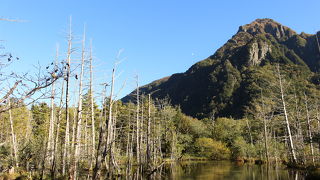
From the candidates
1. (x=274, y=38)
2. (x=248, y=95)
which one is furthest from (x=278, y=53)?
(x=248, y=95)

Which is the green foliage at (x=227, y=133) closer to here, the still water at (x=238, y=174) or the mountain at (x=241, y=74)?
the still water at (x=238, y=174)

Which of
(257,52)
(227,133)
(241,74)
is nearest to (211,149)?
(227,133)

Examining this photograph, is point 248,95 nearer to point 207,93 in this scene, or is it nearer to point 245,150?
point 207,93

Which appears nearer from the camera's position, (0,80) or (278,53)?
(0,80)

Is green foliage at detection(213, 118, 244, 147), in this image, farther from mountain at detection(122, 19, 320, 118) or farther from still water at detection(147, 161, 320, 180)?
mountain at detection(122, 19, 320, 118)

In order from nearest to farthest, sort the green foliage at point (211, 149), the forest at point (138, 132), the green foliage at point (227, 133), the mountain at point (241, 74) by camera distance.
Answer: the forest at point (138, 132), the green foliage at point (211, 149), the green foliage at point (227, 133), the mountain at point (241, 74)

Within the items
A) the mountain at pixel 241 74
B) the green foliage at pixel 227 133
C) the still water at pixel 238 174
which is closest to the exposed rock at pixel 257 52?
the mountain at pixel 241 74

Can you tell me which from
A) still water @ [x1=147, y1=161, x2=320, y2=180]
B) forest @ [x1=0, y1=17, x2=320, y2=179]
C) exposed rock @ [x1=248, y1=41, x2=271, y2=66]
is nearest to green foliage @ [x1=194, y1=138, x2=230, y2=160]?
forest @ [x1=0, y1=17, x2=320, y2=179]

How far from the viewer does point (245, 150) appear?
53.9m

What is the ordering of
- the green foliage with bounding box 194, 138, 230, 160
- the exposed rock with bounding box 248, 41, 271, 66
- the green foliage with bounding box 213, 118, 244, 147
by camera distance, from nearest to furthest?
1. the green foliage with bounding box 194, 138, 230, 160
2. the green foliage with bounding box 213, 118, 244, 147
3. the exposed rock with bounding box 248, 41, 271, 66

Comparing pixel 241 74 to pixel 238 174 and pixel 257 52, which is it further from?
pixel 238 174

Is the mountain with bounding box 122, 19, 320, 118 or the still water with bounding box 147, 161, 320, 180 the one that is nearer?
the still water with bounding box 147, 161, 320, 180

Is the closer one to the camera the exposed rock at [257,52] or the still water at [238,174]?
the still water at [238,174]

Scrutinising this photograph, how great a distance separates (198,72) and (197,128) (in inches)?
4953
